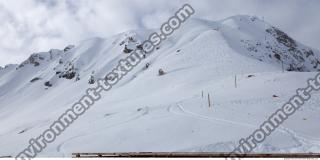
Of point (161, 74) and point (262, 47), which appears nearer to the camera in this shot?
point (161, 74)

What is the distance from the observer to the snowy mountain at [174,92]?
24.8 metres

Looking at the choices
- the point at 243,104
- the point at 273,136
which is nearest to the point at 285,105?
the point at 243,104

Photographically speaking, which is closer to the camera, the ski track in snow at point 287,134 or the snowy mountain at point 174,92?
the ski track in snow at point 287,134

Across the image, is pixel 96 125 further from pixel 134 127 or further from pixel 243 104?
pixel 243 104

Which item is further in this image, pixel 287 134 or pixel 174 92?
pixel 174 92

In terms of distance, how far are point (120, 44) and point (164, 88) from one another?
80022mm

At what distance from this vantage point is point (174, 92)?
176 feet

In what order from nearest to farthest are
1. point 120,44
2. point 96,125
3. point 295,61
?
point 96,125 < point 295,61 < point 120,44

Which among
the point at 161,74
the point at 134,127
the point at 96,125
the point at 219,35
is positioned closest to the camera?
the point at 134,127

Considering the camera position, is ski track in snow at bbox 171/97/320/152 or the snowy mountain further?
the snowy mountain

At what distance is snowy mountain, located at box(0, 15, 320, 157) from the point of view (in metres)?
24.8

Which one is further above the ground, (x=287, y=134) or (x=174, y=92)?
(x=174, y=92)

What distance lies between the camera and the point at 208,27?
417 feet

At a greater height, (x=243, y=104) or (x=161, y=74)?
(x=161, y=74)
